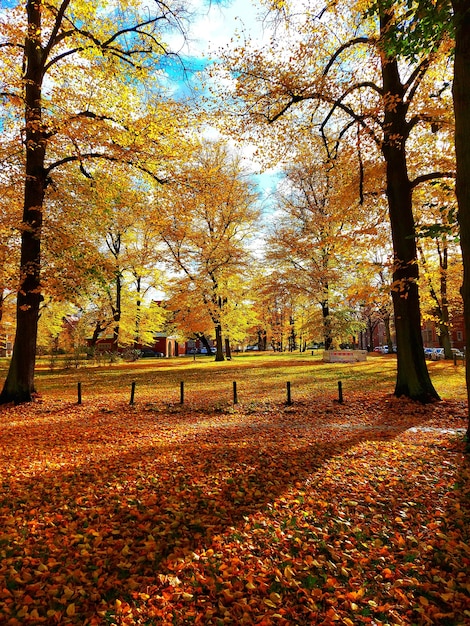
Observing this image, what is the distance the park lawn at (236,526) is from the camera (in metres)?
2.89

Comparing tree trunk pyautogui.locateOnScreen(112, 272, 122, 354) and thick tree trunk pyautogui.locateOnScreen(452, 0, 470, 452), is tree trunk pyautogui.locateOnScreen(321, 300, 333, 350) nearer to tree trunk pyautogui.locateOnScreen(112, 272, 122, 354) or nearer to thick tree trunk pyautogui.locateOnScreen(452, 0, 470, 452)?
tree trunk pyautogui.locateOnScreen(112, 272, 122, 354)

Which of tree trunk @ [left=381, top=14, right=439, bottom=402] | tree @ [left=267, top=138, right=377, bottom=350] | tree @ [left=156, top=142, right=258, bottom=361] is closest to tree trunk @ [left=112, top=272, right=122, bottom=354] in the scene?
tree @ [left=156, top=142, right=258, bottom=361]

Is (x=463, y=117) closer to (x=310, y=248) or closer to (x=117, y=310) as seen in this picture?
(x=310, y=248)

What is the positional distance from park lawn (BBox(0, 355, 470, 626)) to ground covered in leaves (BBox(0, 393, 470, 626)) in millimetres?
16

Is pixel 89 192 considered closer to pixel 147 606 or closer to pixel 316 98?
pixel 316 98

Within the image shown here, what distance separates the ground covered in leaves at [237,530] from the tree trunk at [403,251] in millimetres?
3438

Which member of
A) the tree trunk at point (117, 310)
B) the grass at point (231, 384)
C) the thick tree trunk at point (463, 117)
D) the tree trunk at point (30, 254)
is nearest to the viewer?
the thick tree trunk at point (463, 117)

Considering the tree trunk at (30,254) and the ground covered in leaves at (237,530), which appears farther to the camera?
the tree trunk at (30,254)

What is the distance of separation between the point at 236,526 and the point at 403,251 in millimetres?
9414

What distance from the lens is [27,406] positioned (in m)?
11.4

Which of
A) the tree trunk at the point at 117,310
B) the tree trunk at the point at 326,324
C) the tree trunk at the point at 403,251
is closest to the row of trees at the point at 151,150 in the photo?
the tree trunk at the point at 403,251

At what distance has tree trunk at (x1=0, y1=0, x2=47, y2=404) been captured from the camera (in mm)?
11430

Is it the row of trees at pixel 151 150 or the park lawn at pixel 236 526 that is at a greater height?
the row of trees at pixel 151 150

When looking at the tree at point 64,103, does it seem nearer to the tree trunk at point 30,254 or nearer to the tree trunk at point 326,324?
the tree trunk at point 30,254
